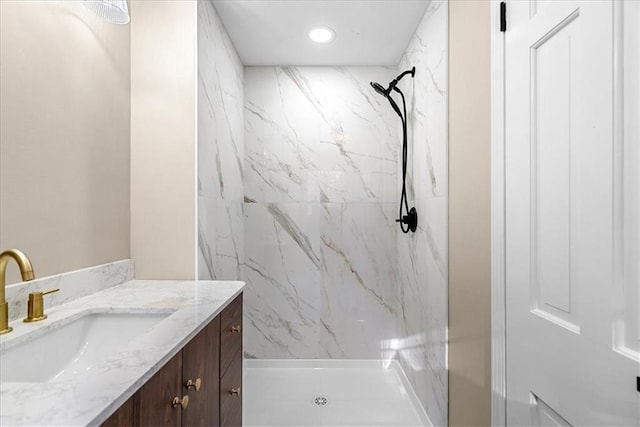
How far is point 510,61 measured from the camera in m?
1.15

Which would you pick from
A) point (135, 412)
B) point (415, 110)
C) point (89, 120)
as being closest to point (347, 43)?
point (415, 110)

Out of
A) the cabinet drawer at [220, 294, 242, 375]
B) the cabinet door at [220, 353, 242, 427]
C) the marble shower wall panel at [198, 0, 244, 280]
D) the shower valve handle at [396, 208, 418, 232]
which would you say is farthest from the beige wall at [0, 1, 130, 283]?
the shower valve handle at [396, 208, 418, 232]

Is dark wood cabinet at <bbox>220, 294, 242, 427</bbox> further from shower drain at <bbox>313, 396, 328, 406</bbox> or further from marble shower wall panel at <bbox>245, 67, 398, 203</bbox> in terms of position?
marble shower wall panel at <bbox>245, 67, 398, 203</bbox>

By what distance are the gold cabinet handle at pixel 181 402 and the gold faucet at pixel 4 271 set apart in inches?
18.6

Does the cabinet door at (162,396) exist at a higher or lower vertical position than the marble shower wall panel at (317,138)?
lower

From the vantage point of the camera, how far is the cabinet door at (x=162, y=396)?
712mm

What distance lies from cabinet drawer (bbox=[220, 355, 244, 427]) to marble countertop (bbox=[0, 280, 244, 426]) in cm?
32

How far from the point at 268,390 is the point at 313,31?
97.2 inches

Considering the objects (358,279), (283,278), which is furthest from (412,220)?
(283,278)

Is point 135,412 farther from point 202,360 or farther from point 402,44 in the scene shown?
point 402,44

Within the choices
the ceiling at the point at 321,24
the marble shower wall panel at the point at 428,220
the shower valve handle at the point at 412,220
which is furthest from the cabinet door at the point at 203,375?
the ceiling at the point at 321,24

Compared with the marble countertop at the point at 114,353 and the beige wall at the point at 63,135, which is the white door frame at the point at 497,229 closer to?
the marble countertop at the point at 114,353

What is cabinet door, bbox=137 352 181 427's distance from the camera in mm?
712

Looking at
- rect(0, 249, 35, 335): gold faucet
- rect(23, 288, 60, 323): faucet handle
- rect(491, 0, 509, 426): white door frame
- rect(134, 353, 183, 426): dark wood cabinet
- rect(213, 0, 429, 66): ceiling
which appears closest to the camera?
rect(134, 353, 183, 426): dark wood cabinet
